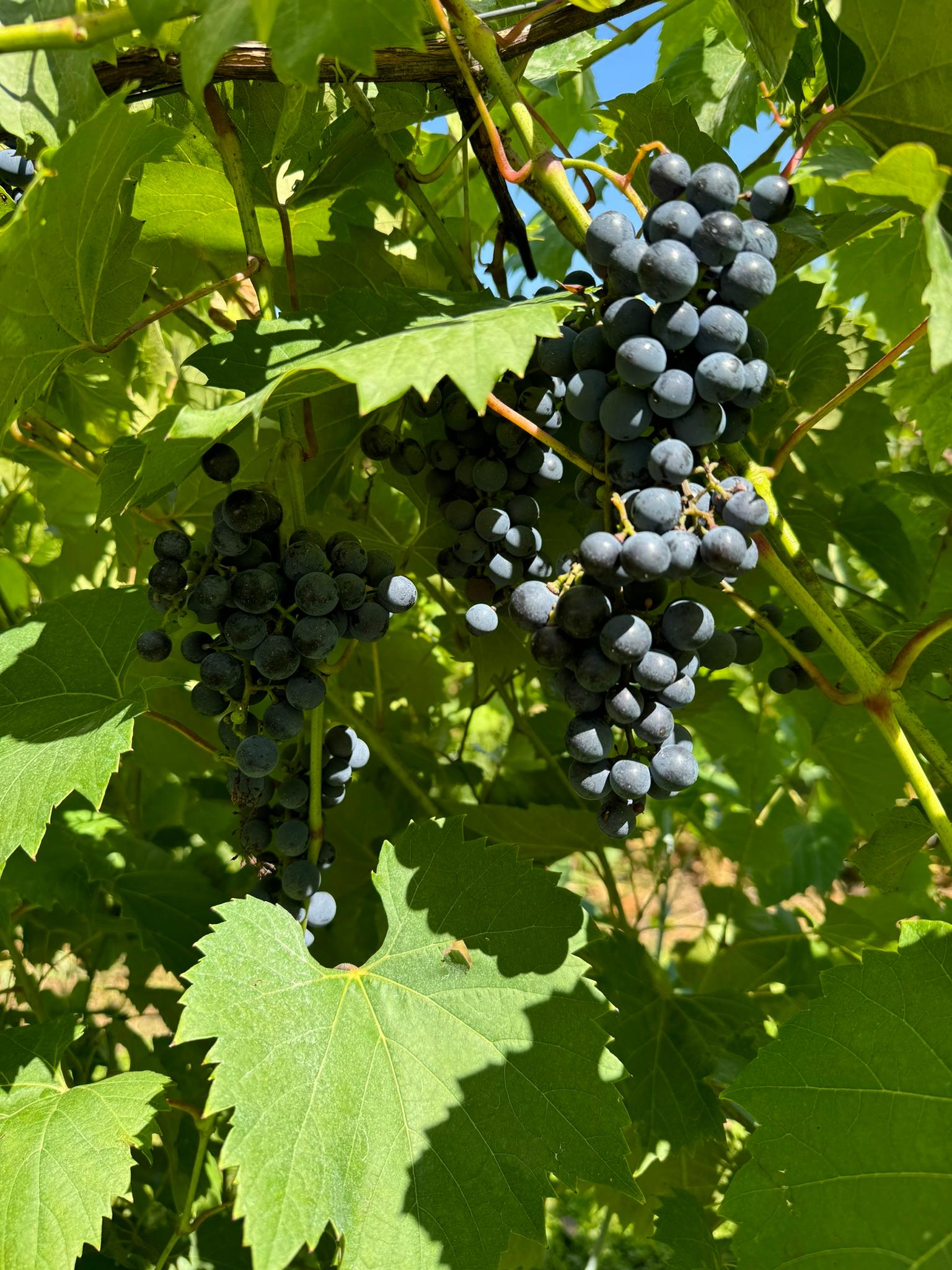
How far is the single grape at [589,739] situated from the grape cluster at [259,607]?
0.28 meters

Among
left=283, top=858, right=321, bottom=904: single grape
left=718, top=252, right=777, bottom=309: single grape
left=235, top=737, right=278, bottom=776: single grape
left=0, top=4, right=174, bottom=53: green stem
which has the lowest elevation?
left=283, top=858, right=321, bottom=904: single grape

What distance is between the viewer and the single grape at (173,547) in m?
1.14

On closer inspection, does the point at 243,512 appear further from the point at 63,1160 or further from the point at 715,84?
the point at 715,84

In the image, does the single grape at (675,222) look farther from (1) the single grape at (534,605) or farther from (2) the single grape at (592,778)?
(2) the single grape at (592,778)

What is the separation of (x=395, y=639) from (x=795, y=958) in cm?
111

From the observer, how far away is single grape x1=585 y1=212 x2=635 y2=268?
3.20 feet

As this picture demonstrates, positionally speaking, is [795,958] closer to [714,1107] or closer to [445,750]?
[714,1107]

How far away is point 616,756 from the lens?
113cm

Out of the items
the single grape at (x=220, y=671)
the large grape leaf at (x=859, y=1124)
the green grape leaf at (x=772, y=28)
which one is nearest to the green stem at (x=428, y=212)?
the green grape leaf at (x=772, y=28)

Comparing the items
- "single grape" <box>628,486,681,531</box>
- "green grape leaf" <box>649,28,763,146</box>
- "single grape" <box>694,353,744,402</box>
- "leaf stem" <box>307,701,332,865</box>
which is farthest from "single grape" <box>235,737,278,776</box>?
Answer: "green grape leaf" <box>649,28,763,146</box>

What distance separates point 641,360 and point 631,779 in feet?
1.49

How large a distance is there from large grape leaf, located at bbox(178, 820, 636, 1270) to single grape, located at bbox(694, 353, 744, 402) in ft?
2.19

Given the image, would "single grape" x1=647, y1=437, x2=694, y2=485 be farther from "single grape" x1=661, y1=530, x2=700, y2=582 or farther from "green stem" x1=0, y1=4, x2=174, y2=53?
"green stem" x1=0, y1=4, x2=174, y2=53

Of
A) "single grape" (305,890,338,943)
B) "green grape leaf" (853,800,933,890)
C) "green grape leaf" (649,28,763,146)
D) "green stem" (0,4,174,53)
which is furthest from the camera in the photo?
"green grape leaf" (649,28,763,146)
